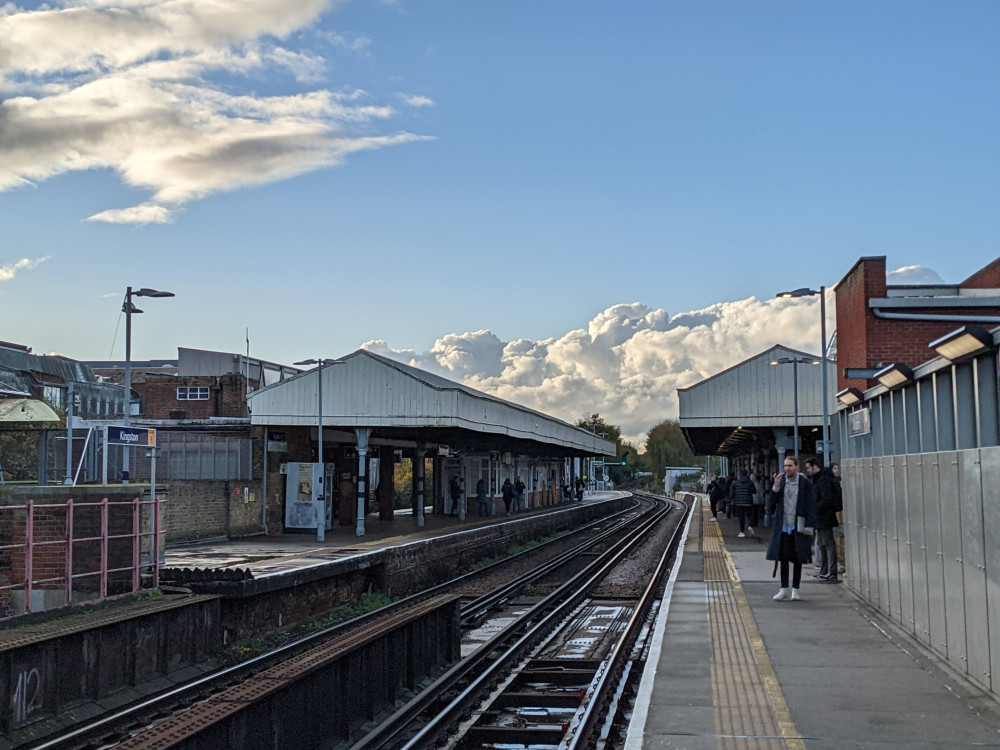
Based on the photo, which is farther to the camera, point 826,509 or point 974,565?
point 826,509

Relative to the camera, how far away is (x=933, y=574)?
8.62 m

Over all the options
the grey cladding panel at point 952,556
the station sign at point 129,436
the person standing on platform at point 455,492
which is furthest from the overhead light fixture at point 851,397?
the person standing on platform at point 455,492

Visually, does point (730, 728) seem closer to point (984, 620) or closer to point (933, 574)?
point (984, 620)

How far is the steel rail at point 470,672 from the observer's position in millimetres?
8297

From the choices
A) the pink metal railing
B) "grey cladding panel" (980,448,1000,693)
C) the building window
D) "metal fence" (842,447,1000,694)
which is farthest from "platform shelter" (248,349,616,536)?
"grey cladding panel" (980,448,1000,693)

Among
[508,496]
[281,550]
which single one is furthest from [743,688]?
[508,496]

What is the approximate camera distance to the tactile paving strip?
6246mm

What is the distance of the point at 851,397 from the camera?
529 inches

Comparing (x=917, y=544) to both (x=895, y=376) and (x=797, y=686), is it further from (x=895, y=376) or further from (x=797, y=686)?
(x=797, y=686)

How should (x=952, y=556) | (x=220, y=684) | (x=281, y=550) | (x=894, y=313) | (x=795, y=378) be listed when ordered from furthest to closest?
(x=795, y=378), (x=281, y=550), (x=894, y=313), (x=220, y=684), (x=952, y=556)

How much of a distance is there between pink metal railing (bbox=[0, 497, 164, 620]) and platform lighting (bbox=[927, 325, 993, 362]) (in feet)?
30.9

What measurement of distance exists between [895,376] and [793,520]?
8.51 feet

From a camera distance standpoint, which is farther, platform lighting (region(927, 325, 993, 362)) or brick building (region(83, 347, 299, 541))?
brick building (region(83, 347, 299, 541))

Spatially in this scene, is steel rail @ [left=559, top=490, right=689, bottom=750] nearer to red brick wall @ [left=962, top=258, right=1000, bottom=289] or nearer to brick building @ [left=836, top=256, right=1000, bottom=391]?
brick building @ [left=836, top=256, right=1000, bottom=391]
